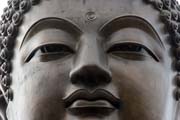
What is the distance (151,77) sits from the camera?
4.05m

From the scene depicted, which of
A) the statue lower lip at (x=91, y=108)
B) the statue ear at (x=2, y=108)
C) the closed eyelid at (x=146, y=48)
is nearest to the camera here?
the statue lower lip at (x=91, y=108)

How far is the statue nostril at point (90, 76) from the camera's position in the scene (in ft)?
12.6

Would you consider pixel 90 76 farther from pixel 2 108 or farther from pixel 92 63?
pixel 2 108

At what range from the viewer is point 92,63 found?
12.6 feet

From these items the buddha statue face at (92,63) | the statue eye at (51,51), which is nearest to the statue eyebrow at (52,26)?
the buddha statue face at (92,63)

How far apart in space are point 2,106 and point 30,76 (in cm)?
61

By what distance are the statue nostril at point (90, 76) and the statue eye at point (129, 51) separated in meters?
0.23

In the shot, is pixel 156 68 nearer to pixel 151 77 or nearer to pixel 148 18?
pixel 151 77

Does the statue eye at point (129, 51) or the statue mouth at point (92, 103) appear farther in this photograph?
the statue eye at point (129, 51)

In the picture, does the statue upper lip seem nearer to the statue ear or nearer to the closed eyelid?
the closed eyelid

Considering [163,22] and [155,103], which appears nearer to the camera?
[155,103]

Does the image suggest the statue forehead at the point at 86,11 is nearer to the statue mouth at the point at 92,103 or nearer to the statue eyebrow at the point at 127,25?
the statue eyebrow at the point at 127,25

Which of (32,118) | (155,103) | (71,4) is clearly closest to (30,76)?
(32,118)

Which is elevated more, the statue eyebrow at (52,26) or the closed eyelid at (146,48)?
the statue eyebrow at (52,26)
